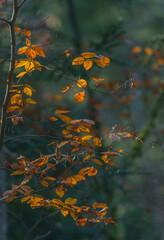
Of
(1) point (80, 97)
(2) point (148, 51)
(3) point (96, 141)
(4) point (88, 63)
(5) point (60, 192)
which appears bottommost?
(2) point (148, 51)

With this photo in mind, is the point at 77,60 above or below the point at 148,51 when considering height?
above

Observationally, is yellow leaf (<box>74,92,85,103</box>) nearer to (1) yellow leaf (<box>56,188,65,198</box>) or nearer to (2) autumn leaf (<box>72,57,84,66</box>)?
(2) autumn leaf (<box>72,57,84,66</box>)

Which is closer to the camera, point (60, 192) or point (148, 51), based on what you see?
point (60, 192)

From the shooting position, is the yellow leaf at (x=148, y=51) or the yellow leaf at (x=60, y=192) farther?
the yellow leaf at (x=148, y=51)

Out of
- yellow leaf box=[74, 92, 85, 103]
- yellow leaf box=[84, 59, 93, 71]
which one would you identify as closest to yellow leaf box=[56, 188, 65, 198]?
yellow leaf box=[74, 92, 85, 103]

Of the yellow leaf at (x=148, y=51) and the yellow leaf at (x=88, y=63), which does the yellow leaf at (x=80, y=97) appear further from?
the yellow leaf at (x=148, y=51)

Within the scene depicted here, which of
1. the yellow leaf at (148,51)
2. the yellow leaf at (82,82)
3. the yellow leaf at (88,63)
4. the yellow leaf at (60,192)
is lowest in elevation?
the yellow leaf at (148,51)

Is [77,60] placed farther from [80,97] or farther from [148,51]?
[148,51]

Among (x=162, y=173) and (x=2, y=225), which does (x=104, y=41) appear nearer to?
(x=2, y=225)

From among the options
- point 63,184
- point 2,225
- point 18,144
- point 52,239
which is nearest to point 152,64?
point 18,144

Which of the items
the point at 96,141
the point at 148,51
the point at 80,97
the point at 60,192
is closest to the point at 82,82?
the point at 80,97

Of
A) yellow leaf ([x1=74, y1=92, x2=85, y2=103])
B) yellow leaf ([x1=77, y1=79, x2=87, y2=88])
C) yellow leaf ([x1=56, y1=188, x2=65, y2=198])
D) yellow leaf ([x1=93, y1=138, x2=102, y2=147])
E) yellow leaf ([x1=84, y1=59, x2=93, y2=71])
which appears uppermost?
yellow leaf ([x1=84, y1=59, x2=93, y2=71])

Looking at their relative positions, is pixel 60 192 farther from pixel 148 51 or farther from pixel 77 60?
pixel 148 51

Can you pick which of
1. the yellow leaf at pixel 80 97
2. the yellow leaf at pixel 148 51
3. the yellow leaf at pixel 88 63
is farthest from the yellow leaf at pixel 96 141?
the yellow leaf at pixel 148 51
